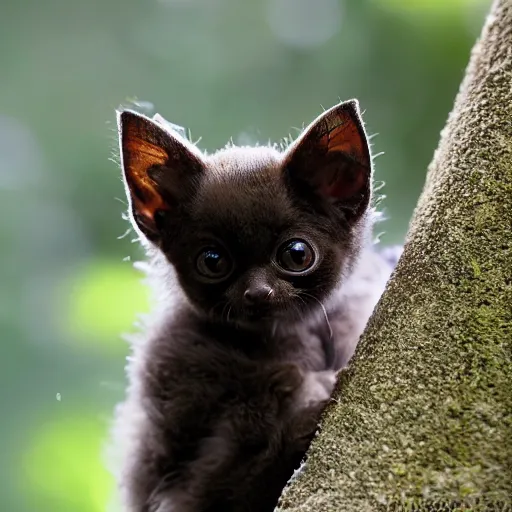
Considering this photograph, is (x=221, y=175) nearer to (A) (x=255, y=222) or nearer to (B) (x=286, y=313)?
(A) (x=255, y=222)

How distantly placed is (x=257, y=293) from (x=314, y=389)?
27 centimetres

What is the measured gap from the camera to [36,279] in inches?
94.1

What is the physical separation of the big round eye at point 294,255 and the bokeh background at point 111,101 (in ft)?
2.98

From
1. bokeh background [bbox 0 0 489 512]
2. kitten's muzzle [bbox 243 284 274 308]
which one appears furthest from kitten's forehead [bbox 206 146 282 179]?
bokeh background [bbox 0 0 489 512]

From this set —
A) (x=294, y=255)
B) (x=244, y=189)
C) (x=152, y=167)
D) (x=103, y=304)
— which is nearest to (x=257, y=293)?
(x=294, y=255)

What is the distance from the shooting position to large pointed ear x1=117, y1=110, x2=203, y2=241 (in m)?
1.42

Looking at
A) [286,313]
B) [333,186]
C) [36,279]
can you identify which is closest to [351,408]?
[286,313]

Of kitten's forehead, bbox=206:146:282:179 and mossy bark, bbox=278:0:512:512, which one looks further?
kitten's forehead, bbox=206:146:282:179

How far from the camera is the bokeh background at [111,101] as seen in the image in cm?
227

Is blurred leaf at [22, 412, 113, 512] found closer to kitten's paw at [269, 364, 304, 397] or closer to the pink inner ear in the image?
kitten's paw at [269, 364, 304, 397]

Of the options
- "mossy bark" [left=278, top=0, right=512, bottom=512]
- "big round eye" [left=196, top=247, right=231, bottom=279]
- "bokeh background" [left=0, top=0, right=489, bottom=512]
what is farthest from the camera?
"bokeh background" [left=0, top=0, right=489, bottom=512]

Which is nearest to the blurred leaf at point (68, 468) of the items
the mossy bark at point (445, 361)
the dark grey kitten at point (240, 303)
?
the dark grey kitten at point (240, 303)

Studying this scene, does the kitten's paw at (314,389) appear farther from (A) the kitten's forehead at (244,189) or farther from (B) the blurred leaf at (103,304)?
(B) the blurred leaf at (103,304)

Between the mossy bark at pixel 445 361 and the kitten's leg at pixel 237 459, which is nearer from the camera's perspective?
the mossy bark at pixel 445 361
